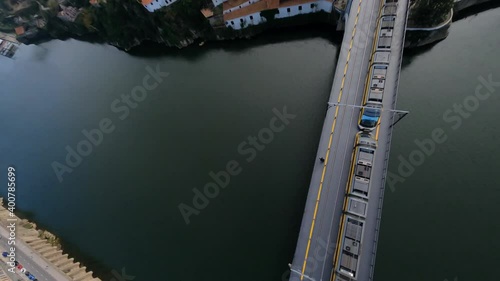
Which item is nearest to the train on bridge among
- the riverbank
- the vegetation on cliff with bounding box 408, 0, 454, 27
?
the vegetation on cliff with bounding box 408, 0, 454, 27

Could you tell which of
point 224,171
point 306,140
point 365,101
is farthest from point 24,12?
point 365,101

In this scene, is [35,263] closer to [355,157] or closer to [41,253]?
[41,253]

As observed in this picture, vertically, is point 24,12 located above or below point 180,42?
above

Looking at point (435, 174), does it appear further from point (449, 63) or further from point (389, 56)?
point (449, 63)

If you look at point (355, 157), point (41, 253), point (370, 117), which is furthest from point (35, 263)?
point (370, 117)

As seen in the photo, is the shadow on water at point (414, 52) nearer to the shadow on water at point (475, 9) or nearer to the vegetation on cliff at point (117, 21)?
the shadow on water at point (475, 9)

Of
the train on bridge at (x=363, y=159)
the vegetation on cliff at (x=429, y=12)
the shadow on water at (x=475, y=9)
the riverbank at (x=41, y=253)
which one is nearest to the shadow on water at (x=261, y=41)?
the vegetation on cliff at (x=429, y=12)
